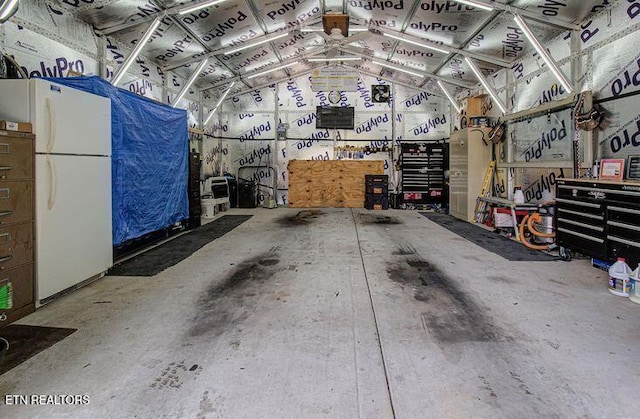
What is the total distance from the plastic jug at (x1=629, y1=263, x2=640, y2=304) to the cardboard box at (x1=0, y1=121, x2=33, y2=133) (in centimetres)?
459

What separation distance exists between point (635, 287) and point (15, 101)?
4.81 m

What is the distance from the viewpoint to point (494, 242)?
16.7ft

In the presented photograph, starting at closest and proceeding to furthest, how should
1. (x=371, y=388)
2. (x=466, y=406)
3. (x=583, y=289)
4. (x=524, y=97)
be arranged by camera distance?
(x=466, y=406) → (x=371, y=388) → (x=583, y=289) → (x=524, y=97)

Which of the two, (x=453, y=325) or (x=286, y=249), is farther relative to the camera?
(x=286, y=249)

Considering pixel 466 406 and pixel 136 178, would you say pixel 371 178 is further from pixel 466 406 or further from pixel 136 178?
pixel 466 406

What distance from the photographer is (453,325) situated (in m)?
2.38

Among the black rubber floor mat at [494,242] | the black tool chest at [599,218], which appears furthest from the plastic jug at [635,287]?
the black rubber floor mat at [494,242]

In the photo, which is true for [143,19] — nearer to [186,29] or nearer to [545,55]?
[186,29]

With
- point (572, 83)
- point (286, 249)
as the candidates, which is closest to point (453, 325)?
point (286, 249)

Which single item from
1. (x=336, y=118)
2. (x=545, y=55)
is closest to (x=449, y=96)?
(x=336, y=118)

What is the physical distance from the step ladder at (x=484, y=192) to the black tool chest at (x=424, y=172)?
7.82 feet

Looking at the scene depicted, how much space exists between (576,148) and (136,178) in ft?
17.1

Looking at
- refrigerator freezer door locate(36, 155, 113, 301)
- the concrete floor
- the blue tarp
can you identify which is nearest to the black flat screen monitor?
the blue tarp

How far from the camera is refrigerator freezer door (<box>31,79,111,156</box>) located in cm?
268
